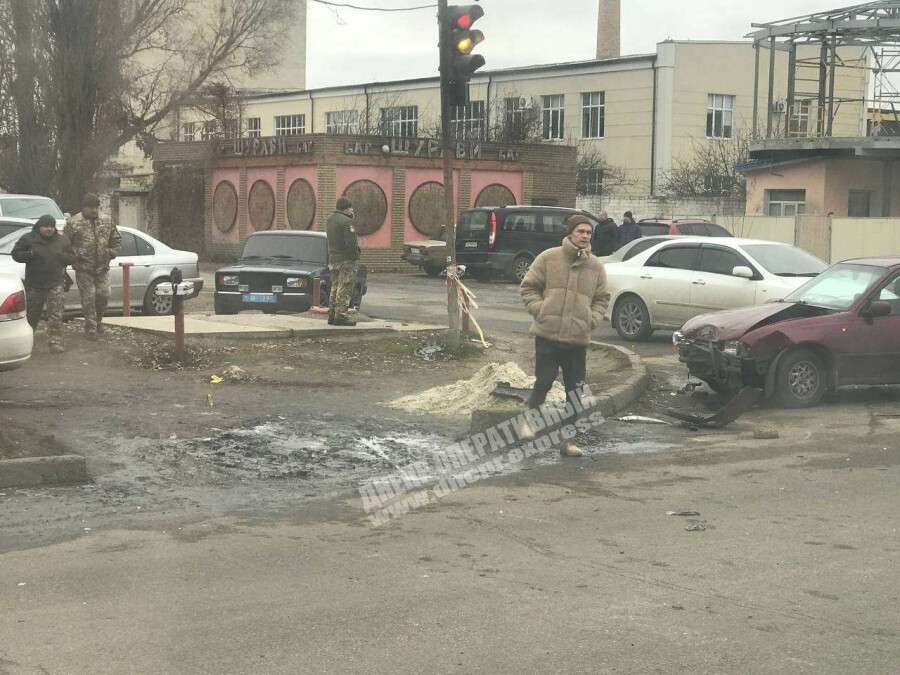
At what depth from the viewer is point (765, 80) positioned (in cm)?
5100

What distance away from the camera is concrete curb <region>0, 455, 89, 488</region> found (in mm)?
8133

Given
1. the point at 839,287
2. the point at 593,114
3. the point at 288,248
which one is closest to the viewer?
the point at 839,287

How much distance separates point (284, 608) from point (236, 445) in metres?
4.36

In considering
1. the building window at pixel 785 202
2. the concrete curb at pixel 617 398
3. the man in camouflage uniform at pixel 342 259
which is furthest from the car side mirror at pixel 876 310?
the building window at pixel 785 202

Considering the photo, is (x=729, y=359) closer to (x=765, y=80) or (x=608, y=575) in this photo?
(x=608, y=575)

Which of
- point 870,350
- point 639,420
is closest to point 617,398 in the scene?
point 639,420

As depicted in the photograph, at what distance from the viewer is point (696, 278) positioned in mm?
17078

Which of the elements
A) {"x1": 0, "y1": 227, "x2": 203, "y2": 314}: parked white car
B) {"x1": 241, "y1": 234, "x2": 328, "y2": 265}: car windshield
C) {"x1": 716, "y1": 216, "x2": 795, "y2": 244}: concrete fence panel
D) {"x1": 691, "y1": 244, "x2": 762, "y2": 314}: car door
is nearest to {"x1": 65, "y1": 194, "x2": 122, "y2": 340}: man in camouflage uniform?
{"x1": 0, "y1": 227, "x2": 203, "y2": 314}: parked white car

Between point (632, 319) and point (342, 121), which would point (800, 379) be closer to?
point (632, 319)

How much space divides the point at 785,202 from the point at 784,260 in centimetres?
2038

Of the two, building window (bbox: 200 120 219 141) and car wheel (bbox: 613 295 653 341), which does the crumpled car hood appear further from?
building window (bbox: 200 120 219 141)

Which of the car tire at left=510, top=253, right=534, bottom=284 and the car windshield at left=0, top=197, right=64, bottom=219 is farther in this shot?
the car tire at left=510, top=253, right=534, bottom=284

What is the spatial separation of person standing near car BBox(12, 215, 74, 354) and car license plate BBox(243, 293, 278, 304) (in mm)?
5033

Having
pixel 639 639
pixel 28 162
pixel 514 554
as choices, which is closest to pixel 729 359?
pixel 514 554
